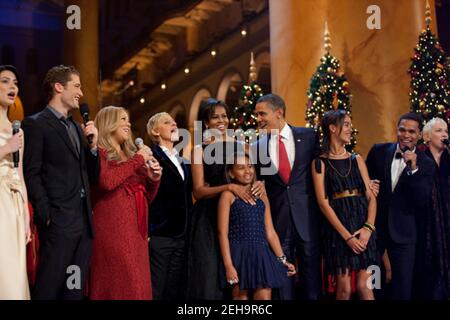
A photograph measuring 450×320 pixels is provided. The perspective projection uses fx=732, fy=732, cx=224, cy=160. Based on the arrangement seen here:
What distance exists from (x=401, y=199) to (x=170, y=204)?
74.0 inches

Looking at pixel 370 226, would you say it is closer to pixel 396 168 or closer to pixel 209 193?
pixel 396 168

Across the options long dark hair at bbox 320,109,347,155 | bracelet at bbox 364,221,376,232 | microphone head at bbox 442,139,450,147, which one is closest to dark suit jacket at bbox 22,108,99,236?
long dark hair at bbox 320,109,347,155

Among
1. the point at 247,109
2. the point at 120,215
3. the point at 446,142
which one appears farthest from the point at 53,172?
the point at 247,109

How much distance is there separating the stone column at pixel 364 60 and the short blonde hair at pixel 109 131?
4210mm

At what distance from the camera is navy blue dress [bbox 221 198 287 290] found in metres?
5.00

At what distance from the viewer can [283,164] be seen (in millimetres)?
5566

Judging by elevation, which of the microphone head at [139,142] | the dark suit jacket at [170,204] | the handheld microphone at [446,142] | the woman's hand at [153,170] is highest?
the handheld microphone at [446,142]

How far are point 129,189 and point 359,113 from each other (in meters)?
4.96

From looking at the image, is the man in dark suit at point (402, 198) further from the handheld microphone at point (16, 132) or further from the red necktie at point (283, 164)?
the handheld microphone at point (16, 132)

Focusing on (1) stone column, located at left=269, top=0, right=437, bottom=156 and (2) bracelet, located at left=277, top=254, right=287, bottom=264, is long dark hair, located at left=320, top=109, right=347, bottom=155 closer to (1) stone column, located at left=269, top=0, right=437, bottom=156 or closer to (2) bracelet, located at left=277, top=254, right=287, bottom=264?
(2) bracelet, located at left=277, top=254, right=287, bottom=264

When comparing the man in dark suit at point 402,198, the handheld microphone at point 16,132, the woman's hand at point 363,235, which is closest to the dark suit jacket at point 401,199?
the man in dark suit at point 402,198

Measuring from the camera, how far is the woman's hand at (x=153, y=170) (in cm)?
492

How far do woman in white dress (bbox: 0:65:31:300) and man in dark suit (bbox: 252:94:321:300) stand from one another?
6.27ft
